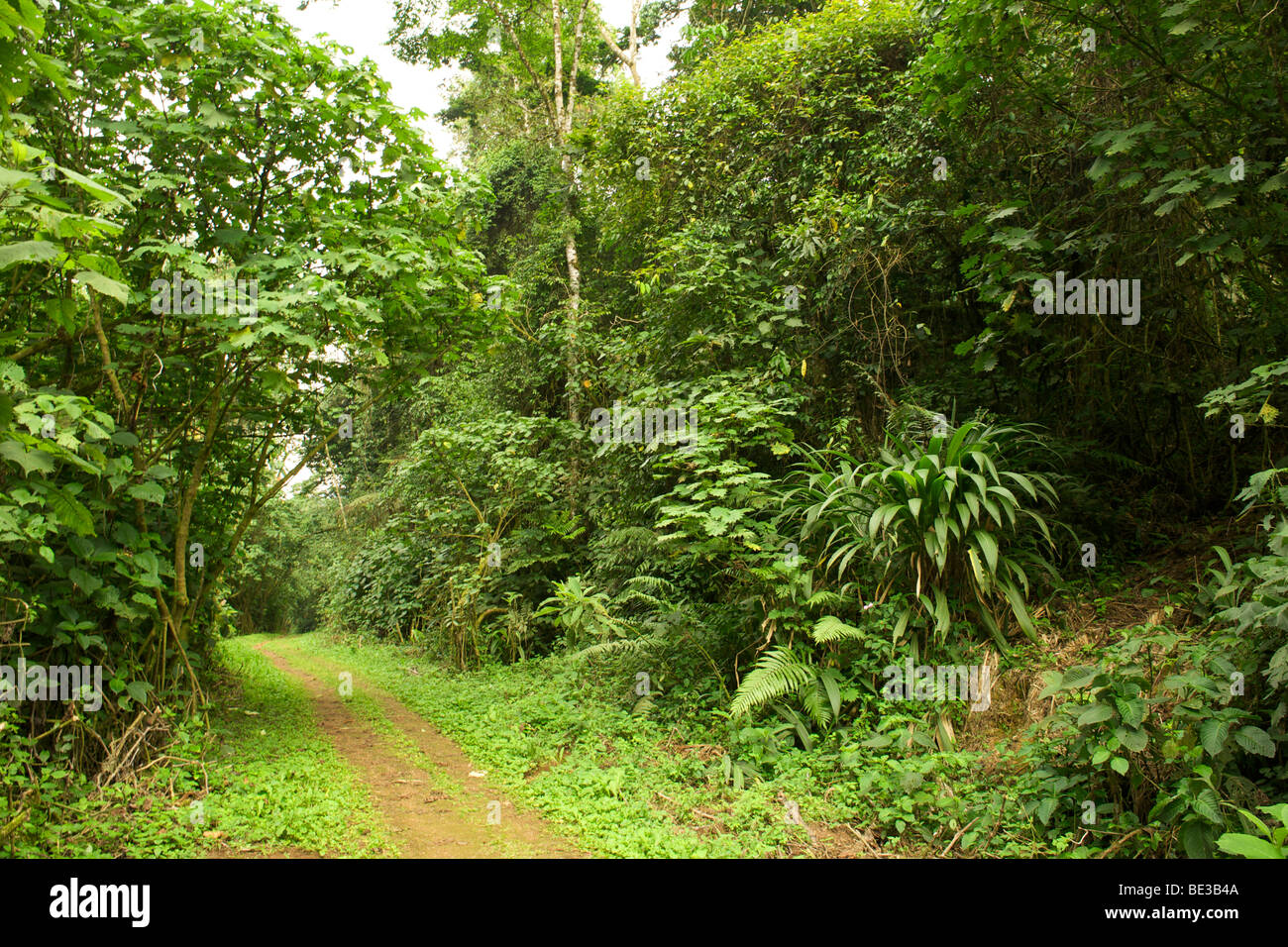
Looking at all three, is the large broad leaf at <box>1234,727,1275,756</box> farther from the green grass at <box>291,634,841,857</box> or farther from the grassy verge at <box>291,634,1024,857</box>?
the green grass at <box>291,634,841,857</box>

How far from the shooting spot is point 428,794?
15.3 feet

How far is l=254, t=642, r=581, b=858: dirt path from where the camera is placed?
3883 millimetres

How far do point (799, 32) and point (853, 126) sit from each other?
1341 mm

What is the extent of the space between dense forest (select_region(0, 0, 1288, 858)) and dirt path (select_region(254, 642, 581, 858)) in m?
0.07

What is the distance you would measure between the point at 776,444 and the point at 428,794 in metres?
3.65

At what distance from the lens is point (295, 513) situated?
60.7ft

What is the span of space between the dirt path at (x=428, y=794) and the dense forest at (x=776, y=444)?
0.07 m

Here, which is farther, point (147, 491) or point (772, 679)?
point (772, 679)

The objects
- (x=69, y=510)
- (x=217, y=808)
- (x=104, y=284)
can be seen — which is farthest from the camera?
(x=217, y=808)

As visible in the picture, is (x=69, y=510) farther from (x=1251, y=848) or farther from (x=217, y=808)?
(x=1251, y=848)

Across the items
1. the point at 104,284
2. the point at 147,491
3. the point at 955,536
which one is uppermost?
the point at 104,284

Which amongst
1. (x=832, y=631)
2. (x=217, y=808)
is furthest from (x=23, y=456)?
(x=832, y=631)

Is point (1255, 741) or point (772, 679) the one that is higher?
point (1255, 741)
